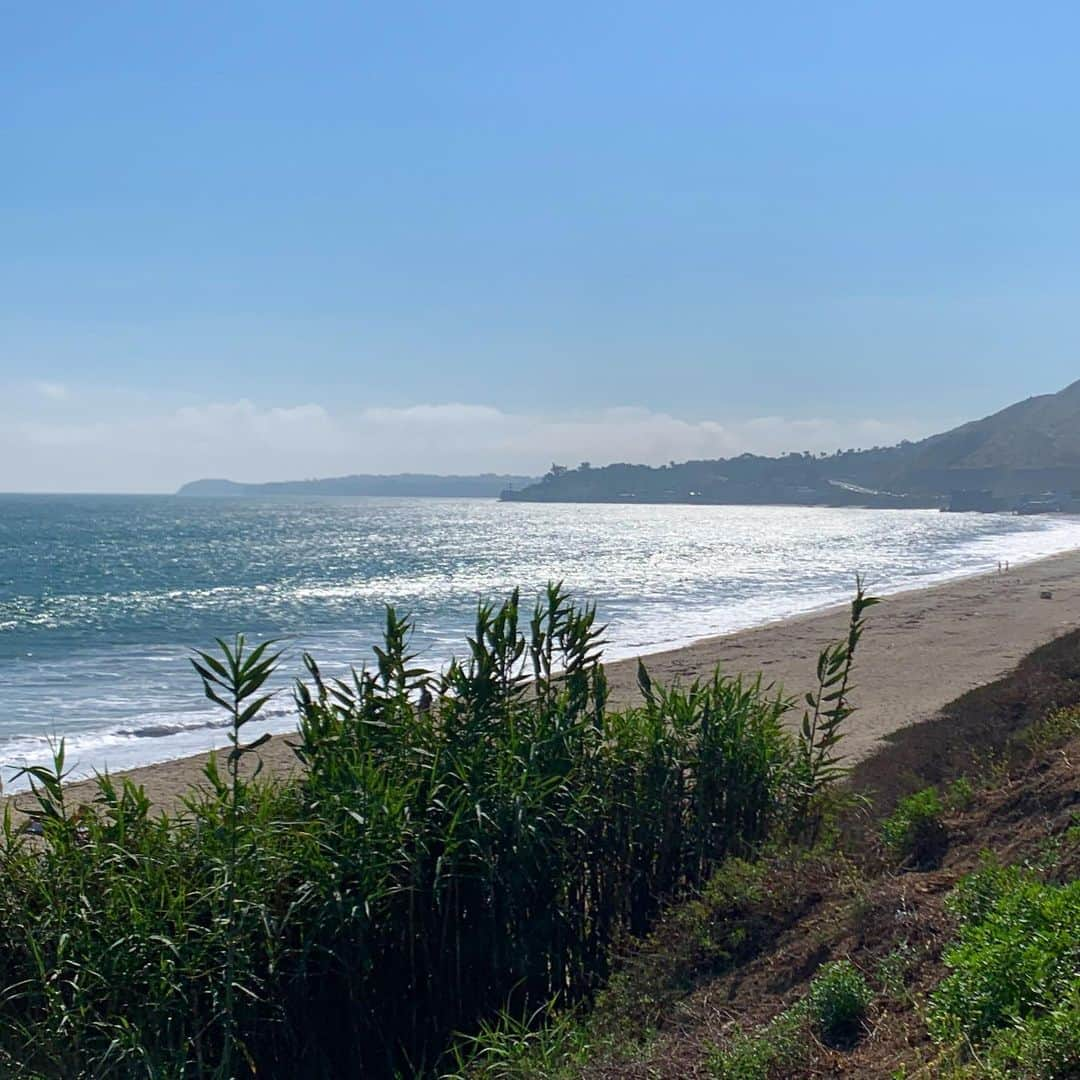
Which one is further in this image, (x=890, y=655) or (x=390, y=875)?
(x=890, y=655)

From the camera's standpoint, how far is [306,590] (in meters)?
53.3

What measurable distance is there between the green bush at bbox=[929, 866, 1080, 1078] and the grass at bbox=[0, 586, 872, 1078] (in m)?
1.68

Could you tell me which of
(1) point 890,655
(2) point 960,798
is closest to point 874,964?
(2) point 960,798

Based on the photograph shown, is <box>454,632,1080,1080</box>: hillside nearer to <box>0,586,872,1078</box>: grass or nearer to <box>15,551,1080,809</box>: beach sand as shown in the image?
<box>0,586,872,1078</box>: grass

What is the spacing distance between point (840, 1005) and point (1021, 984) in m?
0.80

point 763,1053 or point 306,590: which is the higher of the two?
point 763,1053

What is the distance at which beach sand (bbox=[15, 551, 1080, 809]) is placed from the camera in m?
17.9

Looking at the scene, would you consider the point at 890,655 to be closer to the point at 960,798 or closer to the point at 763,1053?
the point at 960,798

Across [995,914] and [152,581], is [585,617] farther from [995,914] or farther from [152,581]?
[152,581]

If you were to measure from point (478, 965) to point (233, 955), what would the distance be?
1.47 meters

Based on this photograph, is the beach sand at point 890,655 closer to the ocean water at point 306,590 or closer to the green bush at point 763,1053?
the ocean water at point 306,590

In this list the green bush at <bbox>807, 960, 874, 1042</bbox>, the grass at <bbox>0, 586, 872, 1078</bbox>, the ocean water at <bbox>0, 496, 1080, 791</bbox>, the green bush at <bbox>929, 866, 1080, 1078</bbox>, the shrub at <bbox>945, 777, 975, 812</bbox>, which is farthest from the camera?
the ocean water at <bbox>0, 496, 1080, 791</bbox>

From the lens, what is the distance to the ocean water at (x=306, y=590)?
78.4 ft

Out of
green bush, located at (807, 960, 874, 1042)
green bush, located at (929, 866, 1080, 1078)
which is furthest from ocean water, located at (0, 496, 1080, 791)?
green bush, located at (929, 866, 1080, 1078)
